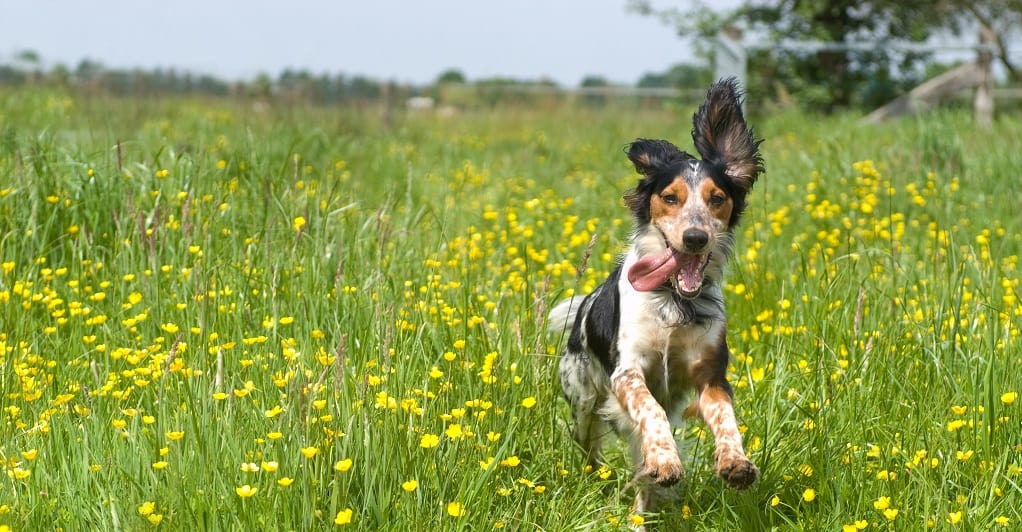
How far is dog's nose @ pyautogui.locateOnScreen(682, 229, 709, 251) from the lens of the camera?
125 inches

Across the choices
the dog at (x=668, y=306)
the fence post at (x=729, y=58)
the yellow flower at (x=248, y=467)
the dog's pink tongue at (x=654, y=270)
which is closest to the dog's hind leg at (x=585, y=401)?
the dog at (x=668, y=306)

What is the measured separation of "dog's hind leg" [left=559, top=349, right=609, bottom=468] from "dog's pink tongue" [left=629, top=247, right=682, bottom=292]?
1.25ft

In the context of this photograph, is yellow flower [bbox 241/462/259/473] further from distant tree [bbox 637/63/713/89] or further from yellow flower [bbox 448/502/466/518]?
distant tree [bbox 637/63/713/89]

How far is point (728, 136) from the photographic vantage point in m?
3.68

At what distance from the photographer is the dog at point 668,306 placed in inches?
128

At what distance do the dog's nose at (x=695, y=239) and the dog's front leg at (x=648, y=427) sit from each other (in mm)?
470

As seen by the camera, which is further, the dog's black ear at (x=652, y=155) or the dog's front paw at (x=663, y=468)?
the dog's black ear at (x=652, y=155)

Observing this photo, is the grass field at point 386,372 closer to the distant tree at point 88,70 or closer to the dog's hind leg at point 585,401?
the dog's hind leg at point 585,401

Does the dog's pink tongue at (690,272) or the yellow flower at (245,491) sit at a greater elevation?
the dog's pink tongue at (690,272)

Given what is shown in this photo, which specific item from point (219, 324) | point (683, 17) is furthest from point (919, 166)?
point (683, 17)

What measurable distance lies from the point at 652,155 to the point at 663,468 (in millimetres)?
1234

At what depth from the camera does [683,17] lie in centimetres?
2053

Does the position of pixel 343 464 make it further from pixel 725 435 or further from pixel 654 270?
pixel 654 270

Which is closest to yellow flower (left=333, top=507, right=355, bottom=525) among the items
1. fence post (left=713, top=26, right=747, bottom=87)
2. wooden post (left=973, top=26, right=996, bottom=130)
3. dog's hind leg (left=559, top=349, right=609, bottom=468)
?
dog's hind leg (left=559, top=349, right=609, bottom=468)
